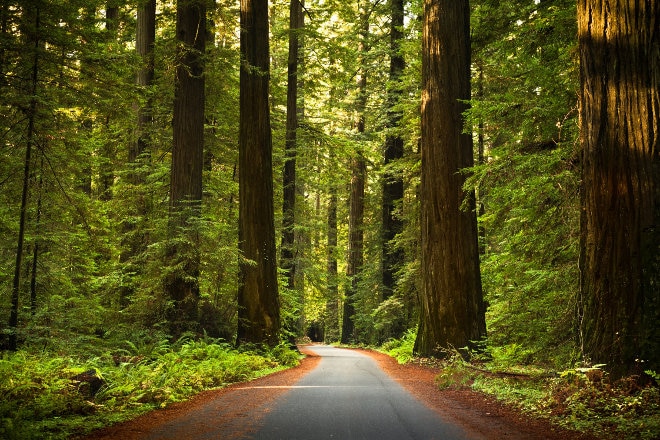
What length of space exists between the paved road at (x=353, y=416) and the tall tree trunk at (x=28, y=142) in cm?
478

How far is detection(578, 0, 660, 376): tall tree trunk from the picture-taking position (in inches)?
211

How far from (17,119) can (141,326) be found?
16.4 feet

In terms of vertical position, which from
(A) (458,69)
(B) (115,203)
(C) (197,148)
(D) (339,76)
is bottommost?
(B) (115,203)

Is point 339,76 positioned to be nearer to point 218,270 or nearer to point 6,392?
point 218,270

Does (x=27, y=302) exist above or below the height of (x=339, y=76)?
below

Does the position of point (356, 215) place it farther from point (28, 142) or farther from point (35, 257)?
point (28, 142)

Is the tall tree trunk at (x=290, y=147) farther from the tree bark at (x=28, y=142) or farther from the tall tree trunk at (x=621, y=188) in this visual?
the tall tree trunk at (x=621, y=188)

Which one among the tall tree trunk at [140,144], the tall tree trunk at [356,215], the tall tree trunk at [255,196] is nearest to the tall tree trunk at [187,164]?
the tall tree trunk at [255,196]

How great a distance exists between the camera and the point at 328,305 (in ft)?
148

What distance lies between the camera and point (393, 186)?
80.6 ft

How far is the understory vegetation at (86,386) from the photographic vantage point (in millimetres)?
4984

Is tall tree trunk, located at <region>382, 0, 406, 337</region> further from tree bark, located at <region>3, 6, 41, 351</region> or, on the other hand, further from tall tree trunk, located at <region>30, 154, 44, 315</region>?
tree bark, located at <region>3, 6, 41, 351</region>

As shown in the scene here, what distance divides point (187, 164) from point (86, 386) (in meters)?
7.84

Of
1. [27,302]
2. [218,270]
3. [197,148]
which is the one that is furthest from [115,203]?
[27,302]
